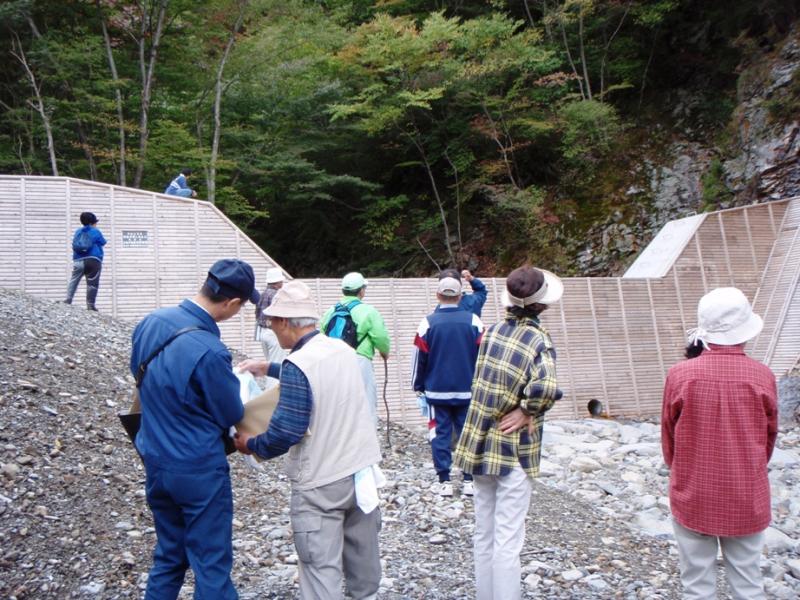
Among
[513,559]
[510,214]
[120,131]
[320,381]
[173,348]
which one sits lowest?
[513,559]

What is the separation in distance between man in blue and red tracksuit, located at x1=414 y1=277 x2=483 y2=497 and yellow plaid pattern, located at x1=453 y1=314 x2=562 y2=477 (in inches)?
80.1

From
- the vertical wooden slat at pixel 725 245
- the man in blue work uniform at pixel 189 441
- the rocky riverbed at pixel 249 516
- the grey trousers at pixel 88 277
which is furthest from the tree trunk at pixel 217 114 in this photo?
the man in blue work uniform at pixel 189 441

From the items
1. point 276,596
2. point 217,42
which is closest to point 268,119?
point 217,42

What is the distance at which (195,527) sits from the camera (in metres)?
2.81

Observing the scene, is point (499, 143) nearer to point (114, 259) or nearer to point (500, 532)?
point (114, 259)

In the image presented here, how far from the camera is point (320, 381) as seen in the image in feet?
9.55

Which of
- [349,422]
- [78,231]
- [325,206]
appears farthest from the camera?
[325,206]

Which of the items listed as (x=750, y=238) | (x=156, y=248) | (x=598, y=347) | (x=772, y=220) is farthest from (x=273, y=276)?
(x=772, y=220)

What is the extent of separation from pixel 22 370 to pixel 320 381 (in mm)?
4617

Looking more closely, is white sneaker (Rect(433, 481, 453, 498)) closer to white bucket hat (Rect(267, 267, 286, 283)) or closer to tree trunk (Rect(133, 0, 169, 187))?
white bucket hat (Rect(267, 267, 286, 283))

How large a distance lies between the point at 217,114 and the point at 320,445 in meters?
15.2

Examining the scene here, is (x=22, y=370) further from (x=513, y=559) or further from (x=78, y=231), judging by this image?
(x=513, y=559)

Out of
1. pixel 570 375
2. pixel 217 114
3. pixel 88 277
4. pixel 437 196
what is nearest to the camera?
pixel 88 277

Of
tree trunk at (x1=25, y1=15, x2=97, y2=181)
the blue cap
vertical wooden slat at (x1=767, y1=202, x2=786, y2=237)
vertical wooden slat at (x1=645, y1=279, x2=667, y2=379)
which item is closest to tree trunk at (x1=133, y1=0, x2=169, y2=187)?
tree trunk at (x1=25, y1=15, x2=97, y2=181)
